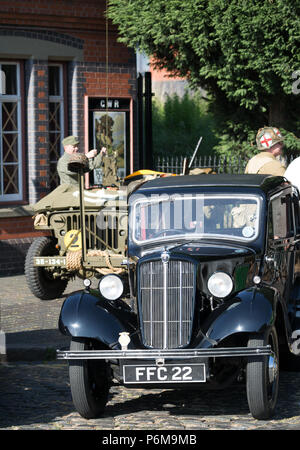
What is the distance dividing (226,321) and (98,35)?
1057cm

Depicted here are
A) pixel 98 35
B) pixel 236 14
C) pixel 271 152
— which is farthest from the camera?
pixel 98 35

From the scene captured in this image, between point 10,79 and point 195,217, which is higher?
point 10,79

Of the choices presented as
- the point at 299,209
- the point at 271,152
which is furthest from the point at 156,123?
the point at 299,209

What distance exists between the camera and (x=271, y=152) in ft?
35.9

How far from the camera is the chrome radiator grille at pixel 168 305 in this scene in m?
6.96

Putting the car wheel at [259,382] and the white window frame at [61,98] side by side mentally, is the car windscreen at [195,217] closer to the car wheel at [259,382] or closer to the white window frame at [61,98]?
the car wheel at [259,382]

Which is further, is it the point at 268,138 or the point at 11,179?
the point at 11,179

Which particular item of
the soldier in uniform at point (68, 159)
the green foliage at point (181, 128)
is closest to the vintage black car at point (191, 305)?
the soldier in uniform at point (68, 159)

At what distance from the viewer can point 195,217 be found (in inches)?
307

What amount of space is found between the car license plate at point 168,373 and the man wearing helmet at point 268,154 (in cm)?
421

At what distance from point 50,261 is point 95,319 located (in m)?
5.13

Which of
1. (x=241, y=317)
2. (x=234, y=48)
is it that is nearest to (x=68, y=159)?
(x=234, y=48)

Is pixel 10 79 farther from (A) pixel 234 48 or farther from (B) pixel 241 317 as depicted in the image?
(B) pixel 241 317

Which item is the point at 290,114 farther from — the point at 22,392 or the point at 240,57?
the point at 22,392
